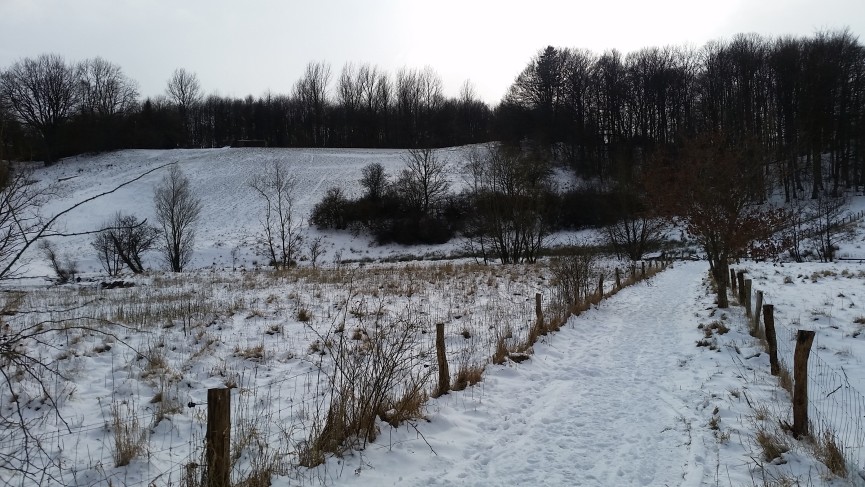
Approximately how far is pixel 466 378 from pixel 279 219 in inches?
1699

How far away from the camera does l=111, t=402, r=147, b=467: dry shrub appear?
168 inches

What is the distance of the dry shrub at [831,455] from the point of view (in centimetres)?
385

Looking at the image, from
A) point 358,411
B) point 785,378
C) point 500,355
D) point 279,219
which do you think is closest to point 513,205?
point 500,355

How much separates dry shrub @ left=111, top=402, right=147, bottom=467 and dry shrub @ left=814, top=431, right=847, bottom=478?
20.4 feet

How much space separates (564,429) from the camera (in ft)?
17.3

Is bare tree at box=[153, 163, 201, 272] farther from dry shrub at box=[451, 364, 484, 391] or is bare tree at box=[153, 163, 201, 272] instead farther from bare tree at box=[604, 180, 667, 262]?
bare tree at box=[604, 180, 667, 262]

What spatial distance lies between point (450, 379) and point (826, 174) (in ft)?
176

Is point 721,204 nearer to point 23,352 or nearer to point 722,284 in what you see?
point 722,284

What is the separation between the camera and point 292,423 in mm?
5219

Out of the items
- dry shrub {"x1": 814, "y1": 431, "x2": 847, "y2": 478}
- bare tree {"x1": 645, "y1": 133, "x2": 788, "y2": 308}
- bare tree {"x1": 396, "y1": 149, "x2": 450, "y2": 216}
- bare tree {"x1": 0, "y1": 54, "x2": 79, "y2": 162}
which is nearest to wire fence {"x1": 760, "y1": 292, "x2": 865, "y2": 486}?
dry shrub {"x1": 814, "y1": 431, "x2": 847, "y2": 478}

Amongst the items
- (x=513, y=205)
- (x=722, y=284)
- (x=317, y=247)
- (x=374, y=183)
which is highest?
(x=374, y=183)

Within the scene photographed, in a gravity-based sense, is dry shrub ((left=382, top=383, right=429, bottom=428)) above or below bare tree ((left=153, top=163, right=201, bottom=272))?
below

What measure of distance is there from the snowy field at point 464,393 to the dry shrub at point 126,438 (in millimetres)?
29

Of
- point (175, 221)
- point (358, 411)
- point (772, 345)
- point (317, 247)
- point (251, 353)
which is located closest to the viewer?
point (358, 411)
